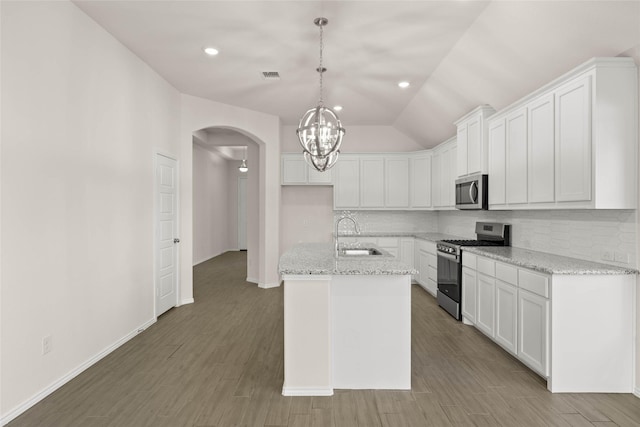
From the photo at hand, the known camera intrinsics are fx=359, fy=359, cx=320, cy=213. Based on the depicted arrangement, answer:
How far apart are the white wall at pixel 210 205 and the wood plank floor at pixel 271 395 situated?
18.0 ft

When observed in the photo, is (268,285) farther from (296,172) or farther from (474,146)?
(474,146)

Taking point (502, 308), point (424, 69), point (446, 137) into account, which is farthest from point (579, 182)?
point (446, 137)

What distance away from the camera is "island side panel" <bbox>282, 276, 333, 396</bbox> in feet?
8.90

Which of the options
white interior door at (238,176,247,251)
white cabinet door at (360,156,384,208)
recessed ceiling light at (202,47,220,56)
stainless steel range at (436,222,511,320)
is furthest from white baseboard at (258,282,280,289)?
white interior door at (238,176,247,251)

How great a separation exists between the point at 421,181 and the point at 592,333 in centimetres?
425

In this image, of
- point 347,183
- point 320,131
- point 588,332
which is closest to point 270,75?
point 320,131

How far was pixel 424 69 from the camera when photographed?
14.1 feet

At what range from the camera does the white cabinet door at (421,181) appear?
6590 mm

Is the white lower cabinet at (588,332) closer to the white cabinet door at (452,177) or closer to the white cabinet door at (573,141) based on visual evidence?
the white cabinet door at (573,141)

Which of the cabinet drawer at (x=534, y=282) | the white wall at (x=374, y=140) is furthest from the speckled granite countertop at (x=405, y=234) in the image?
the cabinet drawer at (x=534, y=282)

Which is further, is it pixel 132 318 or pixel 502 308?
pixel 132 318

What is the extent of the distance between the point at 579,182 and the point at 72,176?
13.5 feet

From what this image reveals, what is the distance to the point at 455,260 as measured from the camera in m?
4.44

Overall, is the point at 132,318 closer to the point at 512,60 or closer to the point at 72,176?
the point at 72,176
